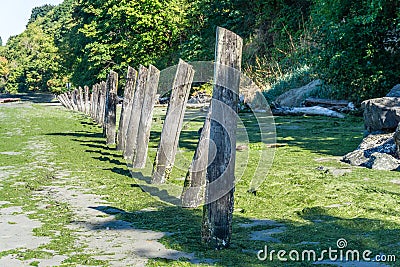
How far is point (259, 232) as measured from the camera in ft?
23.6

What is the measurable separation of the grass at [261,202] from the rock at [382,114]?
2.76 ft

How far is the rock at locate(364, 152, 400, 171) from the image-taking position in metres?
10.9

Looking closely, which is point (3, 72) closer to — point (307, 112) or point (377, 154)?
point (307, 112)

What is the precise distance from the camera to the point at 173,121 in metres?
10.4

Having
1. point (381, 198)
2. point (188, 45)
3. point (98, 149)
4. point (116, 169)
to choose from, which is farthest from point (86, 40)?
point (381, 198)

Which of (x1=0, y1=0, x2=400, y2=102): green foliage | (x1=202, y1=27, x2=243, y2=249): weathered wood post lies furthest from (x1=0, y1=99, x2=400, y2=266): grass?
(x1=0, y1=0, x2=400, y2=102): green foliage

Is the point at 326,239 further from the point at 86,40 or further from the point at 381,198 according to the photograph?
the point at 86,40

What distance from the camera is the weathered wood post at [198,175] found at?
8.23m

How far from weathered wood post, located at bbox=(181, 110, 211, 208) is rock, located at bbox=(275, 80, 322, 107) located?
726 inches

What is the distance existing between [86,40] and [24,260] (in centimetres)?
5022

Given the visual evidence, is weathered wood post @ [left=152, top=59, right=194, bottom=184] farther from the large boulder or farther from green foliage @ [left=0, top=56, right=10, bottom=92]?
green foliage @ [left=0, top=56, right=10, bottom=92]

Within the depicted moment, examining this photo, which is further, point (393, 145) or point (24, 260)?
point (393, 145)

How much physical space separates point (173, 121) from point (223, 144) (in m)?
3.78

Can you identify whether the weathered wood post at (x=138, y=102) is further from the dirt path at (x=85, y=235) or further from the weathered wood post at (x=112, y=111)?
the weathered wood post at (x=112, y=111)
